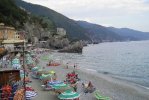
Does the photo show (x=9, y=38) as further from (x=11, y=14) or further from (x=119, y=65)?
(x=11, y=14)

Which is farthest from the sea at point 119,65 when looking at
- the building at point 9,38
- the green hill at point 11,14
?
the green hill at point 11,14

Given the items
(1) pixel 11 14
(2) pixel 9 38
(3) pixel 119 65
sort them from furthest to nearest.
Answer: (1) pixel 11 14 < (3) pixel 119 65 < (2) pixel 9 38

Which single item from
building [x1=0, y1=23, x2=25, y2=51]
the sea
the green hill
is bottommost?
the sea

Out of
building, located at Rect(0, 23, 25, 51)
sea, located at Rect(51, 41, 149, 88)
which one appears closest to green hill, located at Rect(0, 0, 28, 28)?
sea, located at Rect(51, 41, 149, 88)

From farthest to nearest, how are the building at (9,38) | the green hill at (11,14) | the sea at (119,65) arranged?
the green hill at (11,14) < the sea at (119,65) < the building at (9,38)

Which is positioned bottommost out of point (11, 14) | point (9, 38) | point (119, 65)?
point (119, 65)

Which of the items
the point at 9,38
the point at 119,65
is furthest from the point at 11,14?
the point at 9,38

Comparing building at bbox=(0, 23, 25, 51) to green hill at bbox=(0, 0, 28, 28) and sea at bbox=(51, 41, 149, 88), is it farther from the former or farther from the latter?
green hill at bbox=(0, 0, 28, 28)

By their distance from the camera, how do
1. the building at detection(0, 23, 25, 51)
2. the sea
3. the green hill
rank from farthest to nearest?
the green hill < the sea < the building at detection(0, 23, 25, 51)

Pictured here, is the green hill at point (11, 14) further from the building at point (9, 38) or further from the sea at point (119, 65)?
the building at point (9, 38)

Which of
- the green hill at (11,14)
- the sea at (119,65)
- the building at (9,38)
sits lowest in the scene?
the sea at (119,65)

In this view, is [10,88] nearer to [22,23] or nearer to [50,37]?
[22,23]

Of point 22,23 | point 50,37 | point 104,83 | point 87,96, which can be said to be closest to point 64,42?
point 50,37

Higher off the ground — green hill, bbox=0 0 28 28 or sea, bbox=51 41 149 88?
green hill, bbox=0 0 28 28
